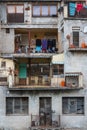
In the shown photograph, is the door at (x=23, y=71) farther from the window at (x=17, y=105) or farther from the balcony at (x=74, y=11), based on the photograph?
the balcony at (x=74, y=11)

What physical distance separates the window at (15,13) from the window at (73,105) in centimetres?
980

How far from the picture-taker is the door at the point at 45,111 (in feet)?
164

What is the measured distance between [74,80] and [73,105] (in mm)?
2293

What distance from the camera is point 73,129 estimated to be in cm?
5038

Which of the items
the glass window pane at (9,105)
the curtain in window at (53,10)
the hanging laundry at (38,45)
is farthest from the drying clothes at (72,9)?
the glass window pane at (9,105)

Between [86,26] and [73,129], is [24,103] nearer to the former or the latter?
[73,129]

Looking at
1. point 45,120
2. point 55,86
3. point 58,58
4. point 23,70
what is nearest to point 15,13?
point 23,70

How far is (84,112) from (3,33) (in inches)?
452

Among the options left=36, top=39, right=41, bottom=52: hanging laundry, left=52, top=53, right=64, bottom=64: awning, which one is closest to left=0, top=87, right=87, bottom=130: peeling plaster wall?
left=52, top=53, right=64, bottom=64: awning

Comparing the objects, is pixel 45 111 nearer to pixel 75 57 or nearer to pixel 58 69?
pixel 58 69

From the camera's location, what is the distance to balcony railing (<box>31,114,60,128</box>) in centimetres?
4988

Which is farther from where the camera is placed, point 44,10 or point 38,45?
point 38,45

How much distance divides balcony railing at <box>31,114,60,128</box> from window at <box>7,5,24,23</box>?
10.6 meters

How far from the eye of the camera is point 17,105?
51.3 m
